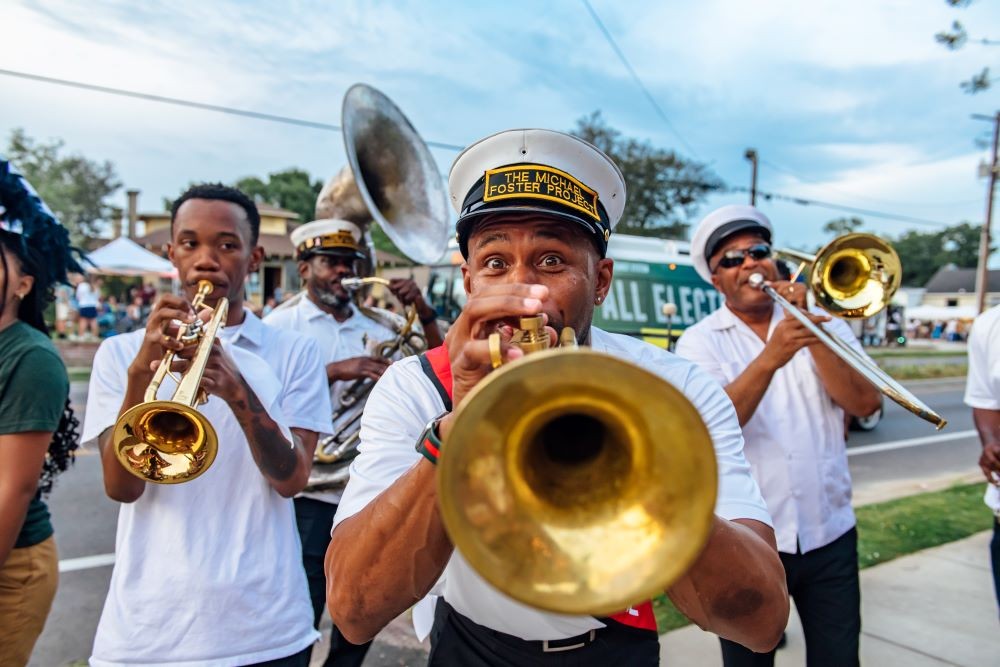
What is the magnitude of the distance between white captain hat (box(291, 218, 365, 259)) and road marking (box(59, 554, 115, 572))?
2.61m

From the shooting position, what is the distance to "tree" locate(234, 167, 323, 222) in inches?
1902

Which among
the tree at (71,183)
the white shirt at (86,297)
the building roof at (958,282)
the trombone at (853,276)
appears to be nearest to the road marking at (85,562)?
the trombone at (853,276)

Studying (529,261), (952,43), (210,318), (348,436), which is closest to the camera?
(529,261)

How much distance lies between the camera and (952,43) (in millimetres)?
6711

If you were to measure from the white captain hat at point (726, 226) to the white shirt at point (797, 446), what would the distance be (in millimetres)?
500

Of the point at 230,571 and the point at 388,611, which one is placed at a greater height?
the point at 388,611

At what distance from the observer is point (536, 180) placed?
1.50 m

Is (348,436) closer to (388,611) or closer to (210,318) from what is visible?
(210,318)

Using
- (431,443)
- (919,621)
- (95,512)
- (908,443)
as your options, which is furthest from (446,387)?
(908,443)

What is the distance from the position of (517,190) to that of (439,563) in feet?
2.62

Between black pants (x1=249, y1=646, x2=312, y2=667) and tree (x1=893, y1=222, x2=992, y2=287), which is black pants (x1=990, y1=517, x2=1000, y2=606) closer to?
black pants (x1=249, y1=646, x2=312, y2=667)

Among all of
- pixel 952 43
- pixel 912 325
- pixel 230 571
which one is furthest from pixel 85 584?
pixel 912 325

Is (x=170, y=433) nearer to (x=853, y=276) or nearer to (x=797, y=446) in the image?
(x=797, y=446)

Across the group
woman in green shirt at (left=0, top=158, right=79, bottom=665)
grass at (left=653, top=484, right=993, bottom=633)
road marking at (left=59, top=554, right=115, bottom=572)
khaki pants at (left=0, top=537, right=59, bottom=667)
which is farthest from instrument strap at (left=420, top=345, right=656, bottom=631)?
road marking at (left=59, top=554, right=115, bottom=572)
